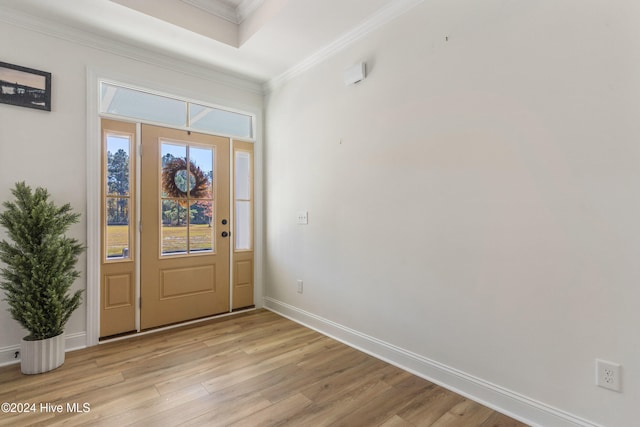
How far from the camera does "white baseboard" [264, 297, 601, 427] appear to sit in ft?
5.51

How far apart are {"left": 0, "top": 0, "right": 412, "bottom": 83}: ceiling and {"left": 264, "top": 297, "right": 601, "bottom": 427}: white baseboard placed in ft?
8.76

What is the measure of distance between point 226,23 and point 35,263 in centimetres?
259

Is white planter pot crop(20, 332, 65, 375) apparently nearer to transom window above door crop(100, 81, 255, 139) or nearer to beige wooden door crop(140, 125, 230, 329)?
beige wooden door crop(140, 125, 230, 329)

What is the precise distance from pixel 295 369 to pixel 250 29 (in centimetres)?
300

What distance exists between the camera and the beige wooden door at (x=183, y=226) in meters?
3.11

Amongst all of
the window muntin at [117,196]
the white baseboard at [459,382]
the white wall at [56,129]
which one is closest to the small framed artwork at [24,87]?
the white wall at [56,129]

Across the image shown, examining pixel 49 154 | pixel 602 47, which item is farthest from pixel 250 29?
pixel 602 47

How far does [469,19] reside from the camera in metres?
2.00

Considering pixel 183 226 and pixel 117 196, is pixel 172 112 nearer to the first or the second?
pixel 117 196

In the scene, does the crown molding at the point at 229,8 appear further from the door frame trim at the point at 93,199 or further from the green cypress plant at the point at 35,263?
the green cypress plant at the point at 35,263

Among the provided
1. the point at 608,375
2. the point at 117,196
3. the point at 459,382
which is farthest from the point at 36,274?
the point at 608,375

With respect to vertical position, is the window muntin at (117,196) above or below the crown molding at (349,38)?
below

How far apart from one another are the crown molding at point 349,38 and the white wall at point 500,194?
7 centimetres

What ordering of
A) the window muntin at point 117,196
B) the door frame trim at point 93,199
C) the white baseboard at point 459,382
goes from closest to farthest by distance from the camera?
1. the white baseboard at point 459,382
2. the door frame trim at point 93,199
3. the window muntin at point 117,196
